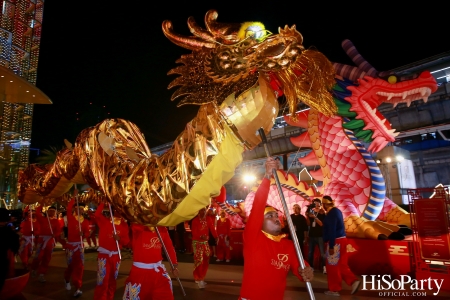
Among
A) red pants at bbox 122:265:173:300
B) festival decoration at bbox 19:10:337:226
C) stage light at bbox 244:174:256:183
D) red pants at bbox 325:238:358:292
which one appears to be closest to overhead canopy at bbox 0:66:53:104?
red pants at bbox 122:265:173:300

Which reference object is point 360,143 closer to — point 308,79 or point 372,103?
point 372,103

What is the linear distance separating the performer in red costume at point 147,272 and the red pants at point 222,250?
642cm

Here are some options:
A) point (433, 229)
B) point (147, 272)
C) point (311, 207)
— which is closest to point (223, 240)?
point (311, 207)

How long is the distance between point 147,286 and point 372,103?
626cm

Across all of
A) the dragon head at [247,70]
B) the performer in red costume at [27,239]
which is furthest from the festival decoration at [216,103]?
the performer in red costume at [27,239]

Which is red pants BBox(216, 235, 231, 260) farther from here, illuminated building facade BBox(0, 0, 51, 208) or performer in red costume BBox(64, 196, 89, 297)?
illuminated building facade BBox(0, 0, 51, 208)

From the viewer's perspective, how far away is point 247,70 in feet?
5.05

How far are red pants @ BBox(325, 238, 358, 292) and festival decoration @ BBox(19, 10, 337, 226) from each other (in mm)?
4390

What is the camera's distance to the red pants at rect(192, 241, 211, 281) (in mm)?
6312

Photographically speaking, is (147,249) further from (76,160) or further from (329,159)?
(329,159)

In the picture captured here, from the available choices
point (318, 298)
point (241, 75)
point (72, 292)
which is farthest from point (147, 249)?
point (72, 292)

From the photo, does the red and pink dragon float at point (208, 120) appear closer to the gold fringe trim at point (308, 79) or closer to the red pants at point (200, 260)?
the gold fringe trim at point (308, 79)

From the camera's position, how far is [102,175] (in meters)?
1.82

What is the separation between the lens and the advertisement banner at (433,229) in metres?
5.33
